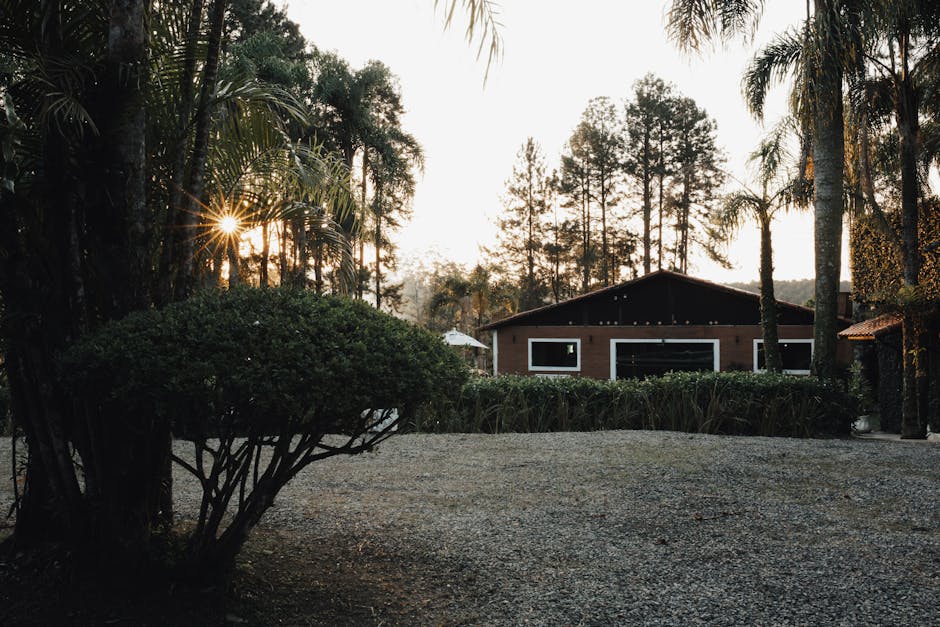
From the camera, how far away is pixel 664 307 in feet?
72.4

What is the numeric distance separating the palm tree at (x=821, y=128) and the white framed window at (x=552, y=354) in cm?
1147

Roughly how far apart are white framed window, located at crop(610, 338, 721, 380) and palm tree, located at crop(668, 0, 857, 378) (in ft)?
32.5

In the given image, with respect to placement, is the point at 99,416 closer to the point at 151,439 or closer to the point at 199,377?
the point at 151,439

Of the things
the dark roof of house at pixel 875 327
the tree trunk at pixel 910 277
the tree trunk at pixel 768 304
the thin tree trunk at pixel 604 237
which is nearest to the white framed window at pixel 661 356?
the tree trunk at pixel 768 304

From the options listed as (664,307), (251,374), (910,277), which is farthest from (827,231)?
(251,374)

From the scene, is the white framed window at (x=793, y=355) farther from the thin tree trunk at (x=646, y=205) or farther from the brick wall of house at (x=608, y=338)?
the thin tree trunk at (x=646, y=205)

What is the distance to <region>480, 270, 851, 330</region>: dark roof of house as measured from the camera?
2150 centimetres

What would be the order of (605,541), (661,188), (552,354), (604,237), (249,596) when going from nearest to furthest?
1. (249,596)
2. (605,541)
3. (552,354)
4. (661,188)
5. (604,237)

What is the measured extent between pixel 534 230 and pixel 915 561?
3855 cm

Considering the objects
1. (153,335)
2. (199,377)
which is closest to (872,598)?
(199,377)

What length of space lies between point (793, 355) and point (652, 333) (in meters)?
4.49

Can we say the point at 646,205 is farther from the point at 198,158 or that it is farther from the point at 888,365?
the point at 198,158

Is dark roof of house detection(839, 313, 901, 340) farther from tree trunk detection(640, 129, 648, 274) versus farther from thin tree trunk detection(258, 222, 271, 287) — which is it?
tree trunk detection(640, 129, 648, 274)

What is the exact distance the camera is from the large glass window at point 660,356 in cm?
2191
